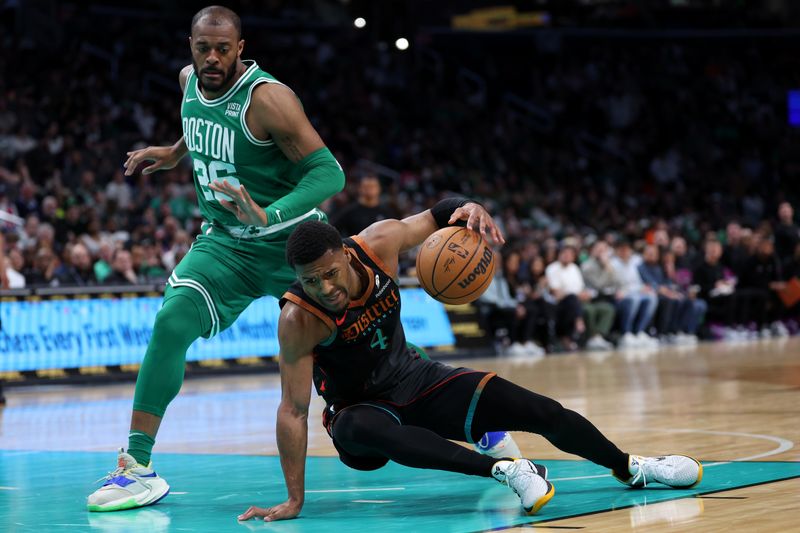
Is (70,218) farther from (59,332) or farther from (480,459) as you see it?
(480,459)

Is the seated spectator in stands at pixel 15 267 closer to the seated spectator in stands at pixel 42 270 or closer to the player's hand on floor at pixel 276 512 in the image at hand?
the seated spectator in stands at pixel 42 270

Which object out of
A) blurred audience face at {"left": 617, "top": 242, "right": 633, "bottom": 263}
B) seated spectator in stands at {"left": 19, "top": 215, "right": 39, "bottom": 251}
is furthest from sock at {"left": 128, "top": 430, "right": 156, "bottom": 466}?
blurred audience face at {"left": 617, "top": 242, "right": 633, "bottom": 263}

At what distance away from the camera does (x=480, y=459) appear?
459 cm

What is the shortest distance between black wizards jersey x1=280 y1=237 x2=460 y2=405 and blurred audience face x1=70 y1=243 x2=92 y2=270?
30.2 feet

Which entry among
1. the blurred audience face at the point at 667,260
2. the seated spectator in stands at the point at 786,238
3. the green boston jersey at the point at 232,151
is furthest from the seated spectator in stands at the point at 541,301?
the green boston jersey at the point at 232,151

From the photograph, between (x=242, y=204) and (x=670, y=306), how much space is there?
14.6m

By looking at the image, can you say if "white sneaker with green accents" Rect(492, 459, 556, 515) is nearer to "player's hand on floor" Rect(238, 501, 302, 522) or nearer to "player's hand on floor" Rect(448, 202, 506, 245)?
"player's hand on floor" Rect(238, 501, 302, 522)

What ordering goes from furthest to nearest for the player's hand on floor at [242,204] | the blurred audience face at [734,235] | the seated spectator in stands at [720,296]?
the blurred audience face at [734,235] < the seated spectator in stands at [720,296] < the player's hand on floor at [242,204]

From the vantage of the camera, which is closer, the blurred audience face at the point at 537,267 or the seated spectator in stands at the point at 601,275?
the blurred audience face at the point at 537,267

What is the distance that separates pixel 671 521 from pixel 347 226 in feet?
23.2

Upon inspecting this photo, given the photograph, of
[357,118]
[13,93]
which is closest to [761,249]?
[357,118]

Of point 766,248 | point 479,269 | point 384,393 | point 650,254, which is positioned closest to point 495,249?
point 650,254

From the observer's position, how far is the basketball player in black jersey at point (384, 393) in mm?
4523

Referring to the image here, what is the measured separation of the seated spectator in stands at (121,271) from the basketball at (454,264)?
29.5 feet
